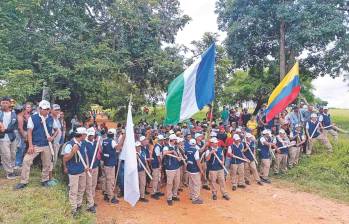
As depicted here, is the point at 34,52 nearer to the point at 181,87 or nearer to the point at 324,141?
the point at 181,87

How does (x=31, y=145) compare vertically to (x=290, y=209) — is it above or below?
above

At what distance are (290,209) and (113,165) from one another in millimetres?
4929

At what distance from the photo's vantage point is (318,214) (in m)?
10.4

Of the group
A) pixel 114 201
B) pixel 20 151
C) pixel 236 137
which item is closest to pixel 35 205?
pixel 114 201

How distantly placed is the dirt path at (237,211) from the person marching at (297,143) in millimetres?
2611

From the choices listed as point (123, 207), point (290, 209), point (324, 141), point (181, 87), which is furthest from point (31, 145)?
point (324, 141)

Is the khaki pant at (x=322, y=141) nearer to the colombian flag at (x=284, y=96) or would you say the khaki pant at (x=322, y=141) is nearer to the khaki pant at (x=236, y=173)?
the colombian flag at (x=284, y=96)

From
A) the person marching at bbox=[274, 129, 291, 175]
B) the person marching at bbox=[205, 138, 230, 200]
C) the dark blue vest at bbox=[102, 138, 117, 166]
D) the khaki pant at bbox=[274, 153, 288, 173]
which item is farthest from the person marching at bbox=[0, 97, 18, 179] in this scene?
the khaki pant at bbox=[274, 153, 288, 173]

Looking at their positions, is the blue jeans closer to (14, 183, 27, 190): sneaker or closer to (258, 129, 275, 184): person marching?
(14, 183, 27, 190): sneaker

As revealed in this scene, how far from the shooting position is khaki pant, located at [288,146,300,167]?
14508mm

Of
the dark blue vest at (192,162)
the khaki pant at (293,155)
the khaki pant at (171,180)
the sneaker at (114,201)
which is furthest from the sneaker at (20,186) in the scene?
the khaki pant at (293,155)

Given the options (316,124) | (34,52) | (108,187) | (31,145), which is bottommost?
(108,187)

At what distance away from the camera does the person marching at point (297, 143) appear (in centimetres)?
1449

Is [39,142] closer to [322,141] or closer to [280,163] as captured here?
[280,163]
